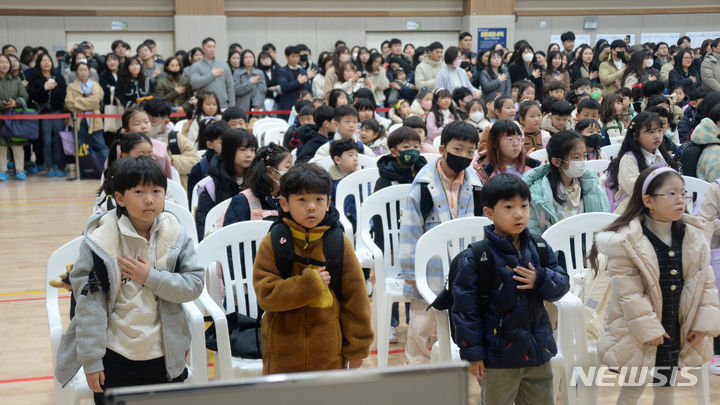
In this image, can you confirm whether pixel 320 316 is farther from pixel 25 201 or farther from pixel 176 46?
pixel 176 46

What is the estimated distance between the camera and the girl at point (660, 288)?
2.81 m

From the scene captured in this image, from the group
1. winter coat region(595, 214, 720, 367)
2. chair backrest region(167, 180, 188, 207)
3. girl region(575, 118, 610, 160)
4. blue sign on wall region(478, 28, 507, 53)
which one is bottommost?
winter coat region(595, 214, 720, 367)

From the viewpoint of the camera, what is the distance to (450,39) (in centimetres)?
1553

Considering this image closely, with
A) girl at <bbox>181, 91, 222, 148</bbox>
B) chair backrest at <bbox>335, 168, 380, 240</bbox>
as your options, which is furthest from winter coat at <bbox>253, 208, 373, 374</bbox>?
girl at <bbox>181, 91, 222, 148</bbox>

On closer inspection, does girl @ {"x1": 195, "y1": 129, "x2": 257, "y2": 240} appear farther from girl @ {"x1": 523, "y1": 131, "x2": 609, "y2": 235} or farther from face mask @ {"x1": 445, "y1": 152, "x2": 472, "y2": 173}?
girl @ {"x1": 523, "y1": 131, "x2": 609, "y2": 235}

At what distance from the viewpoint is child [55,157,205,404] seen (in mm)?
2543

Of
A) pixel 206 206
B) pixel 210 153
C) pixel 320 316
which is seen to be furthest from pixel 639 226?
pixel 210 153

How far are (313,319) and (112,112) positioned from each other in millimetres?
8339

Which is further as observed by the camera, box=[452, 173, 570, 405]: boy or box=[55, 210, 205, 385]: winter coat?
box=[452, 173, 570, 405]: boy

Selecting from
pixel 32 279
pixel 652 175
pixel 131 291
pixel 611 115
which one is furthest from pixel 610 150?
pixel 32 279

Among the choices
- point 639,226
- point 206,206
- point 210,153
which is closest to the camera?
point 639,226

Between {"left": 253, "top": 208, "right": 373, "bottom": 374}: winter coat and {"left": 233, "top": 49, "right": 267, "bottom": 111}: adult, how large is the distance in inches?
322

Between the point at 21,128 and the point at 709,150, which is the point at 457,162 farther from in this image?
the point at 21,128

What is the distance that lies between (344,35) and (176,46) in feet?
11.2
